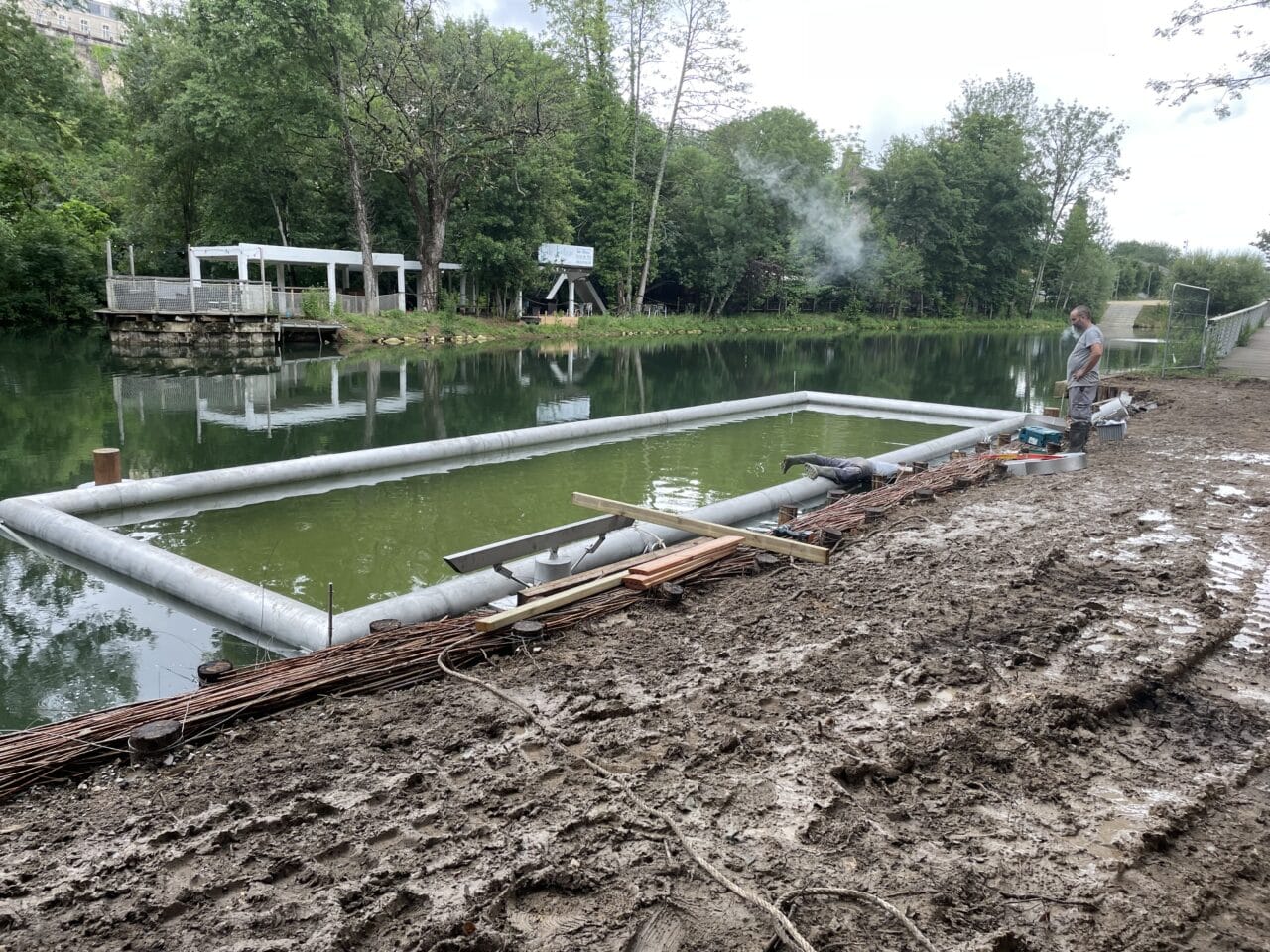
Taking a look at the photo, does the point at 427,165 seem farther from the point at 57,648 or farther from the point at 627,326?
the point at 57,648

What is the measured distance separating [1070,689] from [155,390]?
636 inches

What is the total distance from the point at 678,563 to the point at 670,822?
2.63 meters

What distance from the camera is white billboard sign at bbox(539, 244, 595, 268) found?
3525 centimetres

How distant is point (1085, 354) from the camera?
9.72m

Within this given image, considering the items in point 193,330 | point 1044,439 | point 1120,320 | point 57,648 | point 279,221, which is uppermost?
point 279,221

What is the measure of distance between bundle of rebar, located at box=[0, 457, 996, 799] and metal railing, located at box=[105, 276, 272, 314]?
24202mm

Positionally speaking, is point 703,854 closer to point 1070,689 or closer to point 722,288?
point 1070,689

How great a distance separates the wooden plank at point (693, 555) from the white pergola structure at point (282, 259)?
2413 centimetres

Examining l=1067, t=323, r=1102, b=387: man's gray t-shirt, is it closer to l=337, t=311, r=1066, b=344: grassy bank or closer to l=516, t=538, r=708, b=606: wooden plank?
l=516, t=538, r=708, b=606: wooden plank

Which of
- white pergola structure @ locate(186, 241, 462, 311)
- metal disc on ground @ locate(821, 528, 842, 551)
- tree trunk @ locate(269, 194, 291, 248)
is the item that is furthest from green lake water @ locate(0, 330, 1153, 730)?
tree trunk @ locate(269, 194, 291, 248)

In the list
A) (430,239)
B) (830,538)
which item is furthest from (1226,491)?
(430,239)

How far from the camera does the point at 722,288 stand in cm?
4444

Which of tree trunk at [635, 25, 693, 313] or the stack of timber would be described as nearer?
the stack of timber

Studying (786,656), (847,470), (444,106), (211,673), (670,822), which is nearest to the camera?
(670,822)
